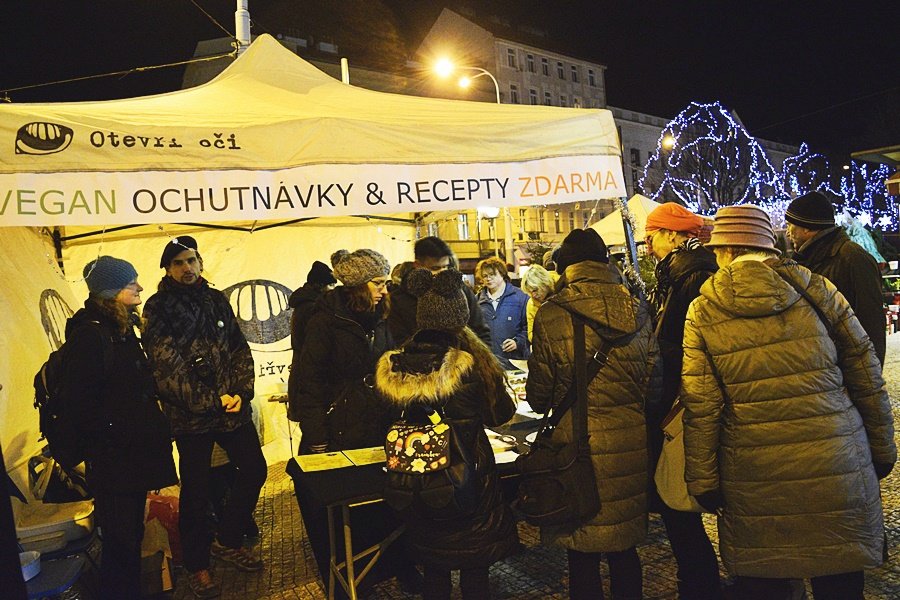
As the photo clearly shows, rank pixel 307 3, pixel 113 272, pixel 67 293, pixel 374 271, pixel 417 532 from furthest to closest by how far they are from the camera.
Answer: pixel 307 3
pixel 67 293
pixel 374 271
pixel 113 272
pixel 417 532

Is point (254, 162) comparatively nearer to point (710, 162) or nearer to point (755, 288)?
point (755, 288)

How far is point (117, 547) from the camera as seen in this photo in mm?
3494

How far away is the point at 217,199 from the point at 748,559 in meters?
3.02

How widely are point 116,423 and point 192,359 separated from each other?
662mm

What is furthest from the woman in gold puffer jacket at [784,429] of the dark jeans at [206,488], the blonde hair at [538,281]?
the blonde hair at [538,281]

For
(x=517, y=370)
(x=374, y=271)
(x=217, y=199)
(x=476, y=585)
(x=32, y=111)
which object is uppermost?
(x=32, y=111)

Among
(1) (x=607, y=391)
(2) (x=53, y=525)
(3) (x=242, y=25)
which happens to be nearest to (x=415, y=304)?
(1) (x=607, y=391)

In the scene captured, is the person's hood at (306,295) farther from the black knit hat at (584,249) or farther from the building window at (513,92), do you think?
the building window at (513,92)

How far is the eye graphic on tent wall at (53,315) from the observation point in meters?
5.27

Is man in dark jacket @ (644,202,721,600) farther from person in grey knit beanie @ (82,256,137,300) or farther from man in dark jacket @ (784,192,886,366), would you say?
person in grey knit beanie @ (82,256,137,300)

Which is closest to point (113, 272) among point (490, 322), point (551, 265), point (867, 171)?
point (490, 322)

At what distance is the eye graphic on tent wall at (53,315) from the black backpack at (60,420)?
2.10 meters

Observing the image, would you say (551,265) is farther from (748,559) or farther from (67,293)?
(748,559)

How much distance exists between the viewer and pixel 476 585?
9.25 feet
